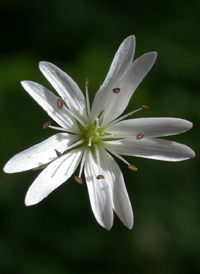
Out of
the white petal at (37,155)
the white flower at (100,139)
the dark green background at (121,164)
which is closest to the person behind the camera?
the white petal at (37,155)

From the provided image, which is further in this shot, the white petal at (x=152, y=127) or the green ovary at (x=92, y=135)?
the green ovary at (x=92, y=135)

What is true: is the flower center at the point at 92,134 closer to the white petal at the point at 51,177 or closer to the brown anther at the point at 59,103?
the white petal at the point at 51,177

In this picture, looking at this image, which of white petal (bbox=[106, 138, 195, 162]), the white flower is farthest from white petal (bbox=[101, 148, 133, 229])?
white petal (bbox=[106, 138, 195, 162])

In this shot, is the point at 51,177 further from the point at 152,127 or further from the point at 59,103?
the point at 152,127

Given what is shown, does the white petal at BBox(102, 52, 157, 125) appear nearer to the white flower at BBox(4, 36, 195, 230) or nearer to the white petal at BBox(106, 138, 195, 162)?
the white flower at BBox(4, 36, 195, 230)

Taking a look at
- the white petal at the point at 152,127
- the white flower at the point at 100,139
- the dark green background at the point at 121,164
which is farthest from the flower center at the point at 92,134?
the dark green background at the point at 121,164

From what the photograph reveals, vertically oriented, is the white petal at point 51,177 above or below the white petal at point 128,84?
below

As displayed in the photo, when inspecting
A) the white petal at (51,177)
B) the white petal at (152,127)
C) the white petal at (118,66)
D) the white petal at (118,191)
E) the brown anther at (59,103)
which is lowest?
the white petal at (118,191)

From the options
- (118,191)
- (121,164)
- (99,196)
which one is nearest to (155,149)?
(118,191)
